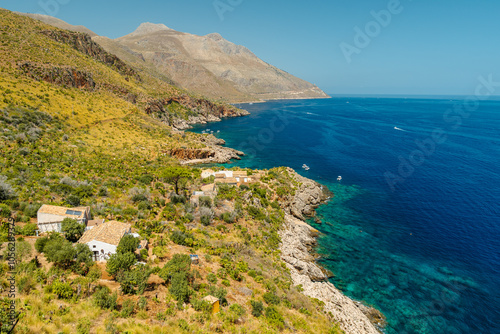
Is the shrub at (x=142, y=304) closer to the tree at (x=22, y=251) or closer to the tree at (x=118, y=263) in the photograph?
the tree at (x=118, y=263)

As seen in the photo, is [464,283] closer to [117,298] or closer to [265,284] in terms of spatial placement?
[265,284]

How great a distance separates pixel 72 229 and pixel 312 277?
88.4 feet

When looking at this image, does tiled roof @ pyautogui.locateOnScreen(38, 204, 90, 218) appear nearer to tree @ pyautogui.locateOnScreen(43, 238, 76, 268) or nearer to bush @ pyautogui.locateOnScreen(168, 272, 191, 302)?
tree @ pyautogui.locateOnScreen(43, 238, 76, 268)

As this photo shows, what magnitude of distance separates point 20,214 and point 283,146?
8456 centimetres

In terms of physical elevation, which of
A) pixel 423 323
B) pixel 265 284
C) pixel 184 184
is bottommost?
pixel 423 323

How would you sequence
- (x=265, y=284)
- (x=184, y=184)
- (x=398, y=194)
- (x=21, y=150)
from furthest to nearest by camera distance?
(x=398, y=194), (x=184, y=184), (x=21, y=150), (x=265, y=284)

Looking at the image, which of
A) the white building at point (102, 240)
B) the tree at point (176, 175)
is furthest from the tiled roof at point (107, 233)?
the tree at point (176, 175)

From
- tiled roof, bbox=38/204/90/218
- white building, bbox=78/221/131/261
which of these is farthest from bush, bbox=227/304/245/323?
tiled roof, bbox=38/204/90/218

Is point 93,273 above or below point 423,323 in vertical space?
above

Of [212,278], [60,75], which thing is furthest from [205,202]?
[60,75]

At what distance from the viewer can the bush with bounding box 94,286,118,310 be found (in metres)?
14.1

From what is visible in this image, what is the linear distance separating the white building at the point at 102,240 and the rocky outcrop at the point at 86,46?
98751 millimetres

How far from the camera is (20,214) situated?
21.5 m

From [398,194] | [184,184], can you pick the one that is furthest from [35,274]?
[398,194]
